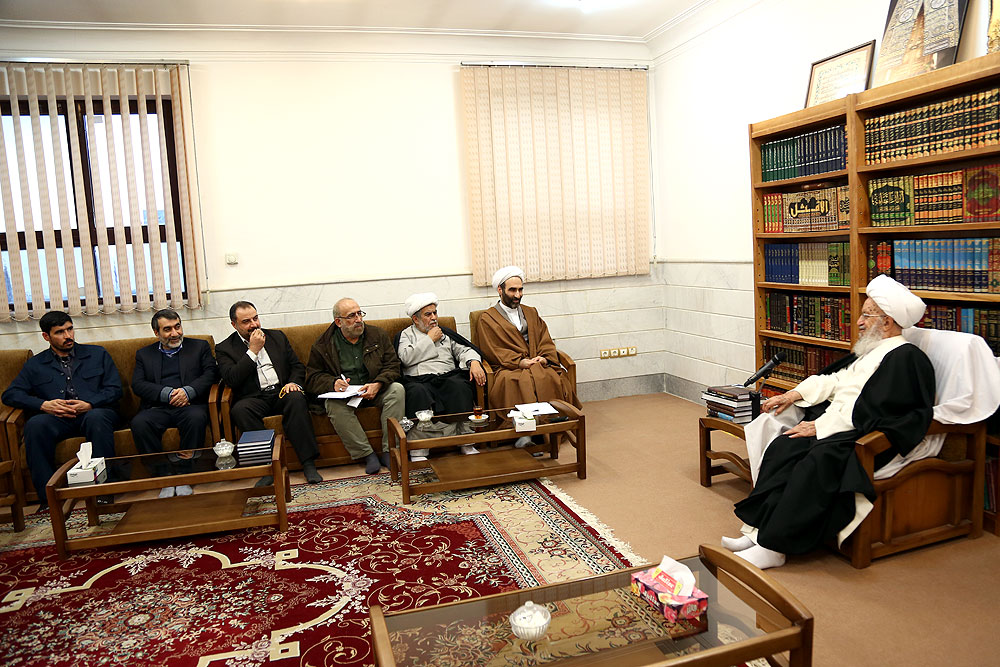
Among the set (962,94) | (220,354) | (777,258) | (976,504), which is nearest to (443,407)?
(220,354)

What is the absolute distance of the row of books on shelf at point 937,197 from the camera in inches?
130

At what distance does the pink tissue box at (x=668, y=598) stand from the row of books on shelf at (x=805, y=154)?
2.81 meters

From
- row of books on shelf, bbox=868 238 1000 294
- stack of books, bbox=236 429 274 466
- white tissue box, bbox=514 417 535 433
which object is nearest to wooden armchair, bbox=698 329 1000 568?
row of books on shelf, bbox=868 238 1000 294

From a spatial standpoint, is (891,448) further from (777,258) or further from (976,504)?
(777,258)

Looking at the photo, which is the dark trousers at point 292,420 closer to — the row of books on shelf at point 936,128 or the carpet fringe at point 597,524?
the carpet fringe at point 597,524

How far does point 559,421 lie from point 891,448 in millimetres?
1757

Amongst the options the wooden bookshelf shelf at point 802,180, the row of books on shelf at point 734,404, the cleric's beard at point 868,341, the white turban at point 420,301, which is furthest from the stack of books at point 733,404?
the white turban at point 420,301

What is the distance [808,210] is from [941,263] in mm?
923

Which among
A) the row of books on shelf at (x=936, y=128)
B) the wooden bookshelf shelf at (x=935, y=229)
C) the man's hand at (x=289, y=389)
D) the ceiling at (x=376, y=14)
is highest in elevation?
the ceiling at (x=376, y=14)

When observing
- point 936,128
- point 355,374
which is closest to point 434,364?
point 355,374

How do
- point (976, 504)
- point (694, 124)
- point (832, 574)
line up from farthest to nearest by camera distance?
point (694, 124), point (976, 504), point (832, 574)

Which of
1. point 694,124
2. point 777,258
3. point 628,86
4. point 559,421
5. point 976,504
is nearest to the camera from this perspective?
point 976,504

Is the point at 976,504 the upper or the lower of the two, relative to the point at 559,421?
lower

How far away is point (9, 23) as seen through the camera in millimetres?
5094
